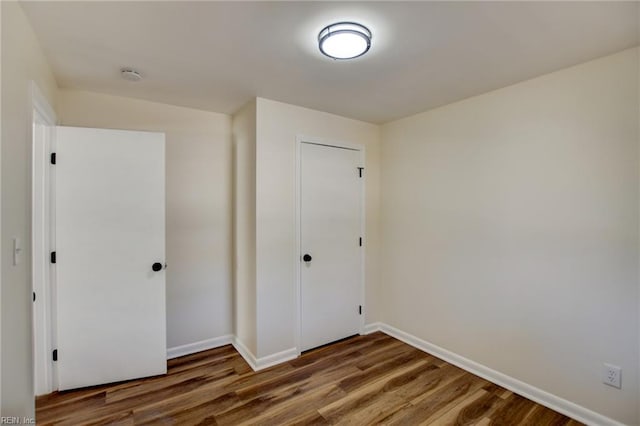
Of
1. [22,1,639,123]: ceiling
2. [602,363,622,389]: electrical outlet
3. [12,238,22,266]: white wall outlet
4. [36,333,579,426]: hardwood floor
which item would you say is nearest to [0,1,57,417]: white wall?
[12,238,22,266]: white wall outlet

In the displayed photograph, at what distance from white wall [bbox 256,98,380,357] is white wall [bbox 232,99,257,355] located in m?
0.07

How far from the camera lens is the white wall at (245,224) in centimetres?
271

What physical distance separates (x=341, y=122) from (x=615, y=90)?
6.86 feet

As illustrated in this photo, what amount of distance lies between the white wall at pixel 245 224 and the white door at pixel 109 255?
70 cm

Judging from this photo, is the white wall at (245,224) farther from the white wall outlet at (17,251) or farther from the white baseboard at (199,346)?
the white wall outlet at (17,251)

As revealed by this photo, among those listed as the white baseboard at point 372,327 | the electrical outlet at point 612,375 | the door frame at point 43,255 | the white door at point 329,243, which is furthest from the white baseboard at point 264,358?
the electrical outlet at point 612,375

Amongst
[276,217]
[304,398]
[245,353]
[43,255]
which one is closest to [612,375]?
[304,398]

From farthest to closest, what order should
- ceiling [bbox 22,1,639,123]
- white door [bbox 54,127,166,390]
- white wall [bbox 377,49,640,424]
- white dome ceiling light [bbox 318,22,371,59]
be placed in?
white door [bbox 54,127,166,390]
white wall [bbox 377,49,640,424]
white dome ceiling light [bbox 318,22,371,59]
ceiling [bbox 22,1,639,123]

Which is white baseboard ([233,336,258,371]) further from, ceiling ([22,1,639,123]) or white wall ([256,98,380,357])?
ceiling ([22,1,639,123])

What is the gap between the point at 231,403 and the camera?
216 cm

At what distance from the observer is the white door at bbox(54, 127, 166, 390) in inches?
88.8

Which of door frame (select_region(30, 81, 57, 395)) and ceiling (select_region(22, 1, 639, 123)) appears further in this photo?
door frame (select_region(30, 81, 57, 395))

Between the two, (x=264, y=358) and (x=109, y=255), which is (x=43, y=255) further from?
(x=264, y=358)

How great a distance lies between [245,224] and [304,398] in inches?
61.0
